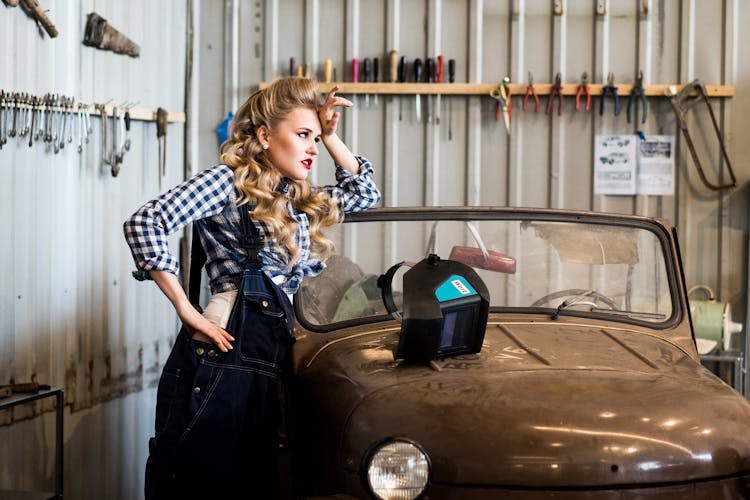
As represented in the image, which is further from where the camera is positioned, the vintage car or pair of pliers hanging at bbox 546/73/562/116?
pair of pliers hanging at bbox 546/73/562/116

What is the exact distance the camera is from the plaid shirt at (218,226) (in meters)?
2.60

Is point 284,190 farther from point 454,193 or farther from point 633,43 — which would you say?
point 633,43

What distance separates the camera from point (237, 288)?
2.81 m

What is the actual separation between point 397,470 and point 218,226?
3.28 ft

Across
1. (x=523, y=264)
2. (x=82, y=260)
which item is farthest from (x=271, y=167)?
(x=82, y=260)

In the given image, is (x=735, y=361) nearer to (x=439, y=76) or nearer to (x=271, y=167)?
(x=439, y=76)

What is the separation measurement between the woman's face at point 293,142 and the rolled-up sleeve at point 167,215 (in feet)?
0.63

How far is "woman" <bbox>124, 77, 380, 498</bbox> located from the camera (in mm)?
2682

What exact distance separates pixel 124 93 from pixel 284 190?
2178 millimetres

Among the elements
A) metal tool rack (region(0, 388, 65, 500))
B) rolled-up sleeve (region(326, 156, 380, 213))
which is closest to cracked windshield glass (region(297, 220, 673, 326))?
rolled-up sleeve (region(326, 156, 380, 213))

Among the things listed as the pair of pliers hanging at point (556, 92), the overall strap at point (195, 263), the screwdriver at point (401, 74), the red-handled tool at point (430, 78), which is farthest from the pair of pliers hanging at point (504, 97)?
the overall strap at point (195, 263)

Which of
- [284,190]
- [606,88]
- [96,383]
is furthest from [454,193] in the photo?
[284,190]

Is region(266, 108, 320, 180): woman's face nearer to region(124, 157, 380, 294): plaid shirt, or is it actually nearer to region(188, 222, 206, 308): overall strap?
region(124, 157, 380, 294): plaid shirt

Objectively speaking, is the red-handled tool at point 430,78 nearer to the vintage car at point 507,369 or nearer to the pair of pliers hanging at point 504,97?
the pair of pliers hanging at point 504,97
